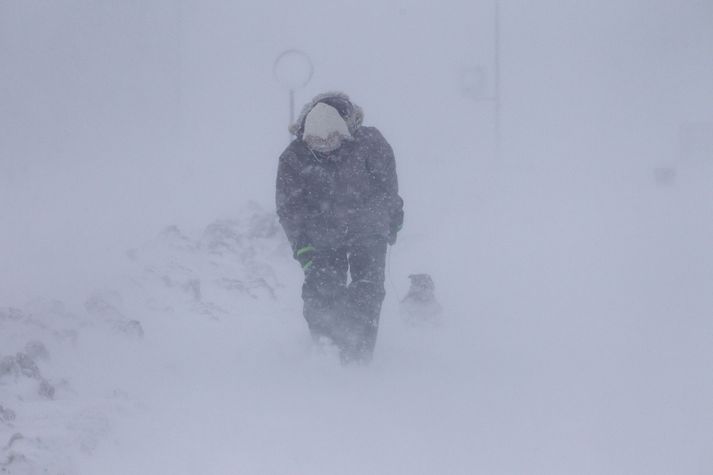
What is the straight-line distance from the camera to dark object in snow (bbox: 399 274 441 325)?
18.7 ft

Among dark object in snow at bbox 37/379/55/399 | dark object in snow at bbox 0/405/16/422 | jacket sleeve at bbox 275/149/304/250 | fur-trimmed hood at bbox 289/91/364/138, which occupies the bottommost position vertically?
dark object in snow at bbox 0/405/16/422

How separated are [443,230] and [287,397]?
642cm

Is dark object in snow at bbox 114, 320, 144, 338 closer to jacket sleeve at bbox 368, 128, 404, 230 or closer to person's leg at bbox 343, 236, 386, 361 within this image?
person's leg at bbox 343, 236, 386, 361

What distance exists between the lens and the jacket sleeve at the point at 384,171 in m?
4.45

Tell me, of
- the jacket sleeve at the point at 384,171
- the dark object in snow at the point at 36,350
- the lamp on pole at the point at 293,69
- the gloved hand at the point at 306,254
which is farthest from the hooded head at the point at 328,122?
the lamp on pole at the point at 293,69

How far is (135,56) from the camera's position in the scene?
19.8 meters

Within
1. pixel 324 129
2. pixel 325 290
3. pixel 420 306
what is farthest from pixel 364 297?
pixel 420 306

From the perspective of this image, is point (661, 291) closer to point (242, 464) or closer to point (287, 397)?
point (287, 397)

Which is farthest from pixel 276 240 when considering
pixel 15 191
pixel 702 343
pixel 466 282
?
pixel 15 191

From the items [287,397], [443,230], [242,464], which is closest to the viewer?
[242,464]

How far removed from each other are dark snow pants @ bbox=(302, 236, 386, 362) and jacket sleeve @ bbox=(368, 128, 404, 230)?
21 centimetres

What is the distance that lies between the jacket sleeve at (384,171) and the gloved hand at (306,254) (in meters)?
0.49

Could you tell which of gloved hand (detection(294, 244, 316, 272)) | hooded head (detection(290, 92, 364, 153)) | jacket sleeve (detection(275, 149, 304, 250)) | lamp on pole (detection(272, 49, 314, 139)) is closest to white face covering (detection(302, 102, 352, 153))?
hooded head (detection(290, 92, 364, 153))

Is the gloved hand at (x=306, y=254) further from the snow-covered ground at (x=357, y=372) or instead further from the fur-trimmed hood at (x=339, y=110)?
the fur-trimmed hood at (x=339, y=110)
